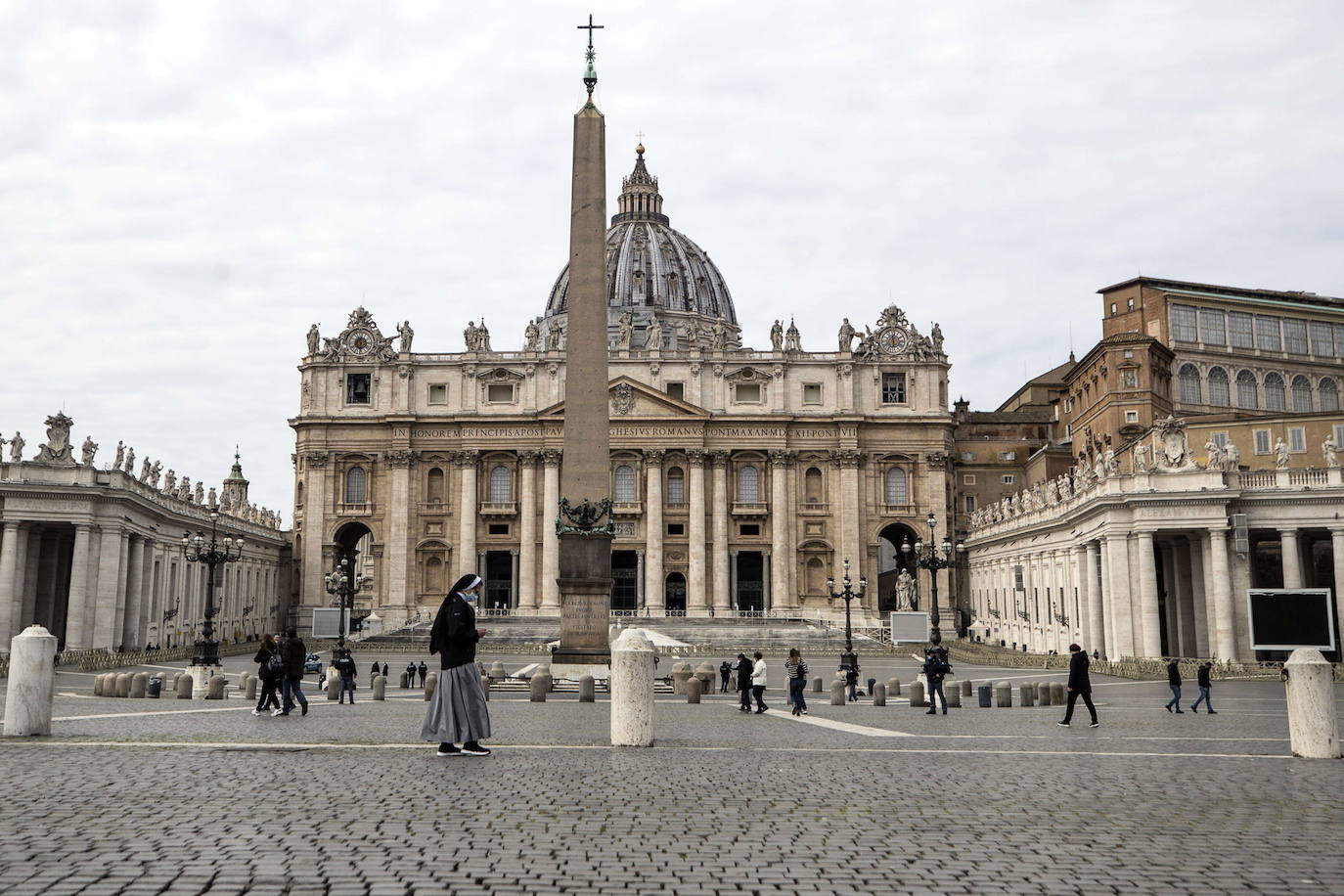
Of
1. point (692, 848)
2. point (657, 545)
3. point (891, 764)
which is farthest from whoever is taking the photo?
point (657, 545)

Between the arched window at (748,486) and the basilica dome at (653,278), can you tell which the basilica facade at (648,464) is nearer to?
the arched window at (748,486)

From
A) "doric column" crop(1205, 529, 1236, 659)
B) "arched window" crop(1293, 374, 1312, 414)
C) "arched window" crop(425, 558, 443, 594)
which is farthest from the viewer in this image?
"arched window" crop(425, 558, 443, 594)

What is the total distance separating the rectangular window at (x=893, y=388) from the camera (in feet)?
262

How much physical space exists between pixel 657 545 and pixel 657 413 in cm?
857

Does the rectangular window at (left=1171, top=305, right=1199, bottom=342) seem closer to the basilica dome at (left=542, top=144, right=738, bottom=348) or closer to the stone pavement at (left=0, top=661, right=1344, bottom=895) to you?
the basilica dome at (left=542, top=144, right=738, bottom=348)

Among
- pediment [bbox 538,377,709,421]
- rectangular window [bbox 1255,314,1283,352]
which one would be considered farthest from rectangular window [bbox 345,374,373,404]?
rectangular window [bbox 1255,314,1283,352]

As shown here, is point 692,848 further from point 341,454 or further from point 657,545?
point 341,454

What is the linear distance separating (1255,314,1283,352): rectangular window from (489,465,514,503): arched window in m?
45.9

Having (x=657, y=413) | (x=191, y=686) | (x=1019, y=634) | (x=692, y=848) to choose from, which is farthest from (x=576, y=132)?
(x=657, y=413)

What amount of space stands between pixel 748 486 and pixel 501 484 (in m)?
16.5

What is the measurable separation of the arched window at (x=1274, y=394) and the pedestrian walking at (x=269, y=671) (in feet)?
200

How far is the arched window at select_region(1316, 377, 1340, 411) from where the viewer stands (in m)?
66.0

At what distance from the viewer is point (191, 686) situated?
2694 cm

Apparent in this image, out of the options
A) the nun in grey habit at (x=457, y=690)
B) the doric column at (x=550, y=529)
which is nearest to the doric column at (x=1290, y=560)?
the nun in grey habit at (x=457, y=690)
